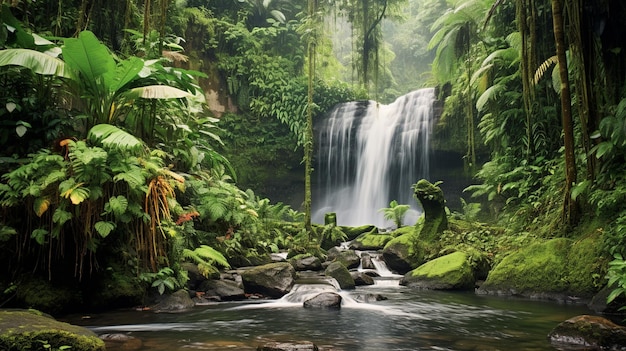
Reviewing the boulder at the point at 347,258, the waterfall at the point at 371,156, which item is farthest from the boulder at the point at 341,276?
the waterfall at the point at 371,156

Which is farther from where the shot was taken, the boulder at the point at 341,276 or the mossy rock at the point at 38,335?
the boulder at the point at 341,276

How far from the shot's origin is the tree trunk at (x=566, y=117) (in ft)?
22.9

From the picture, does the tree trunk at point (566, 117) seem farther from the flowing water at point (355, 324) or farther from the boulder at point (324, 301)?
the boulder at point (324, 301)

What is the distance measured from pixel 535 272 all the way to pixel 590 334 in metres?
3.41

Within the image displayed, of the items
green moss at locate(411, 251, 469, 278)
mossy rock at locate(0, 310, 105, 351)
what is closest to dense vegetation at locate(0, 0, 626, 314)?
green moss at locate(411, 251, 469, 278)

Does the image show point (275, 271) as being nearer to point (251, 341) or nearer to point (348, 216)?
point (251, 341)

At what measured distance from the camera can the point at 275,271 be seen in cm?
748

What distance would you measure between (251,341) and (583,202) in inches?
226

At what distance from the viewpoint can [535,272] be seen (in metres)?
7.43

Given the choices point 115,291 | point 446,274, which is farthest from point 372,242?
point 115,291

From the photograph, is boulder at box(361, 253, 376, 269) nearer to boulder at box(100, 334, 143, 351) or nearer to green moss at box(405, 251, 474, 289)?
green moss at box(405, 251, 474, 289)

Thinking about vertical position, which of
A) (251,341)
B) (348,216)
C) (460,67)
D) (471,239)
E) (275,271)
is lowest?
(251,341)

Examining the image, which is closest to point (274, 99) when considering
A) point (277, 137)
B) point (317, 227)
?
point (277, 137)

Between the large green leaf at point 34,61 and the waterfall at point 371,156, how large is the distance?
42.6 feet
